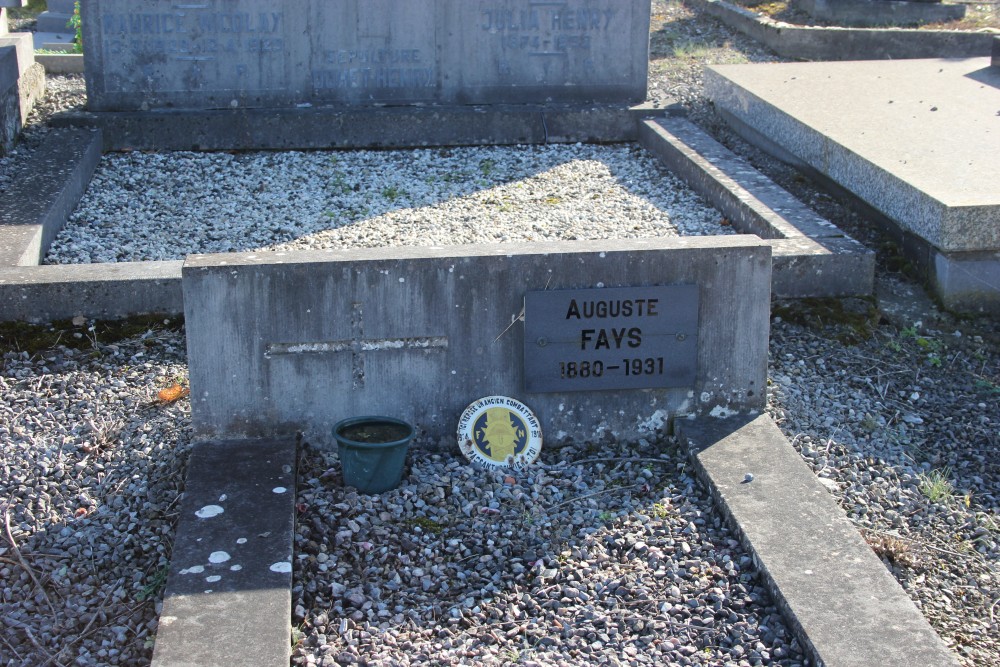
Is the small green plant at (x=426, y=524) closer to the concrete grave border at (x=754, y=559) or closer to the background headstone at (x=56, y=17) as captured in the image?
the concrete grave border at (x=754, y=559)

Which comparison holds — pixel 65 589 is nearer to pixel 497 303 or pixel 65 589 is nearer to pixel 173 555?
pixel 173 555

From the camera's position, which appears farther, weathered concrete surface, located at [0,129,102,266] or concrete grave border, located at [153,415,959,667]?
weathered concrete surface, located at [0,129,102,266]

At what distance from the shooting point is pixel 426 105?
888cm

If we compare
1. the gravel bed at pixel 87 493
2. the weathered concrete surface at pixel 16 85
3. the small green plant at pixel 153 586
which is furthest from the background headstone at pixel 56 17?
the small green plant at pixel 153 586

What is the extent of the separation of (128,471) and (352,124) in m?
4.74

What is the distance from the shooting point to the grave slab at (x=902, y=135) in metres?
5.70

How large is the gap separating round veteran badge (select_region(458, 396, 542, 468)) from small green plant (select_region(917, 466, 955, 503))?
147 cm

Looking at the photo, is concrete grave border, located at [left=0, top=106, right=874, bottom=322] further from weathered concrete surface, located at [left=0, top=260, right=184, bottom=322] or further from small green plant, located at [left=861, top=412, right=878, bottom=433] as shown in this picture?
small green plant, located at [left=861, top=412, right=878, bottom=433]

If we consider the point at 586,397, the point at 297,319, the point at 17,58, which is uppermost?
the point at 17,58

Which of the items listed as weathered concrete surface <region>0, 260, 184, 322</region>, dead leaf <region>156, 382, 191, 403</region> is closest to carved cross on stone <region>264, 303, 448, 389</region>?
dead leaf <region>156, 382, 191, 403</region>

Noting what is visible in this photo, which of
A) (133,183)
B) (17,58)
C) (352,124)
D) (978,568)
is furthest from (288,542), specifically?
(17,58)

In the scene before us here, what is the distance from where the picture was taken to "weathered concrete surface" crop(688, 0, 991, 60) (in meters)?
10.8

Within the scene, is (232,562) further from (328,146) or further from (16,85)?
(16,85)

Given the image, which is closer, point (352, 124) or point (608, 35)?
point (352, 124)
